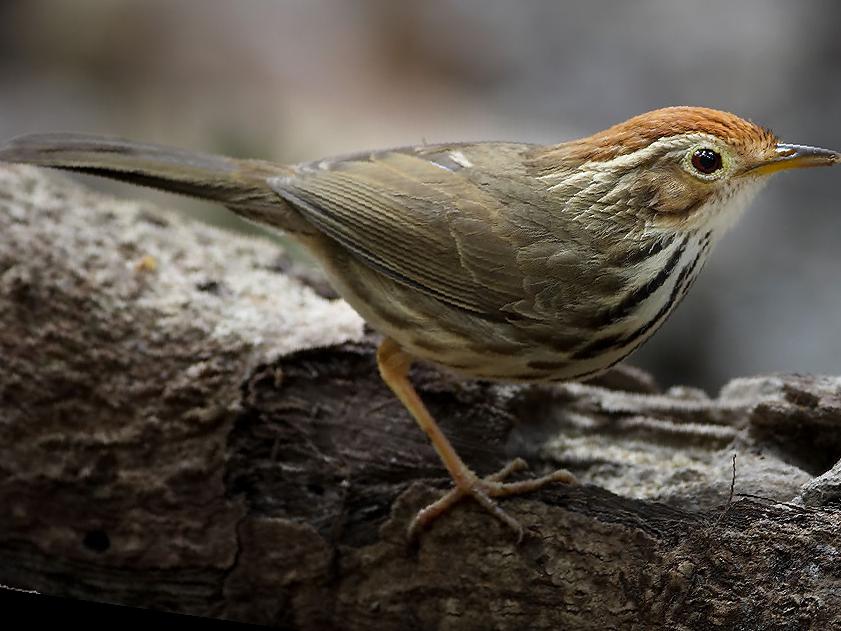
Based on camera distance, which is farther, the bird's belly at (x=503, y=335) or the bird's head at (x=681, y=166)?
the bird's belly at (x=503, y=335)

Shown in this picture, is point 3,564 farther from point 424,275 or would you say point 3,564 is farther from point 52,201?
point 424,275

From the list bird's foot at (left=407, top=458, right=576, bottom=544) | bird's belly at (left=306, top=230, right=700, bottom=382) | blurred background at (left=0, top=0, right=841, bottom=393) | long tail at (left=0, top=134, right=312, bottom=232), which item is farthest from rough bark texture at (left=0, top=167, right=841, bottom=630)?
blurred background at (left=0, top=0, right=841, bottom=393)

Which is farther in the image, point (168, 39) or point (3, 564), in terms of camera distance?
point (168, 39)

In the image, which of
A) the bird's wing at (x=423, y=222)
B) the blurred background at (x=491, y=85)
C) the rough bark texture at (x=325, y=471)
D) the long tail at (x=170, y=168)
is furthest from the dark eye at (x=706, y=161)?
the blurred background at (x=491, y=85)

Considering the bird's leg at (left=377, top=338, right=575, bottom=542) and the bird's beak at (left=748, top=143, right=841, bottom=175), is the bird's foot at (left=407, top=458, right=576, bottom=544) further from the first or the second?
the bird's beak at (left=748, top=143, right=841, bottom=175)

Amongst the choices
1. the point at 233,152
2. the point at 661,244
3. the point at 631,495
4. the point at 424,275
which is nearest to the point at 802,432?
the point at 631,495

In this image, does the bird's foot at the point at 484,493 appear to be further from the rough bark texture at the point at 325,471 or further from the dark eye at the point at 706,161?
the dark eye at the point at 706,161

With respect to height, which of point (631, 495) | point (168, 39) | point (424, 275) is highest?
point (168, 39)
